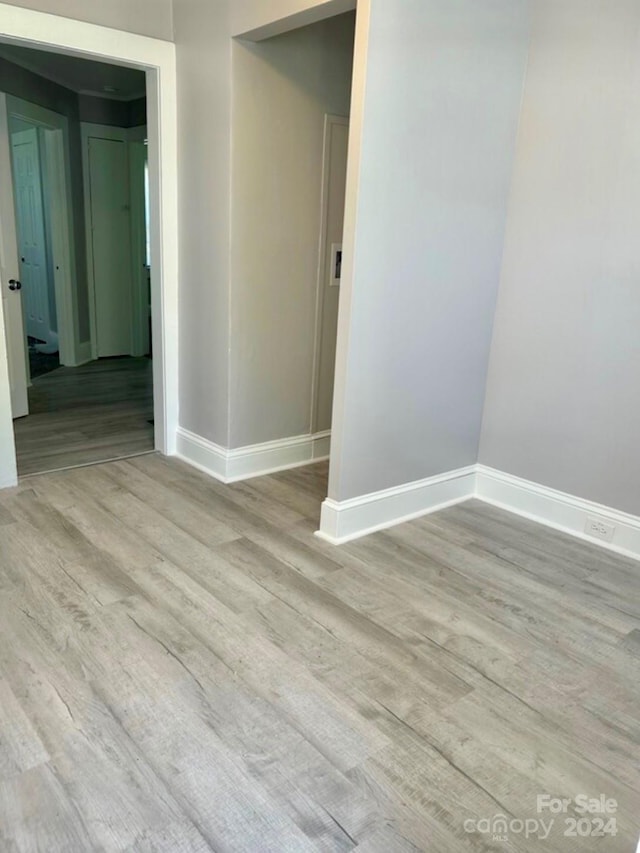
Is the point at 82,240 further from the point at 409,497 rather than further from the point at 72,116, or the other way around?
the point at 409,497

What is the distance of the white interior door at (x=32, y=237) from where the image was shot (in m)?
6.89

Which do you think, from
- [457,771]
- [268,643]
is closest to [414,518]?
[268,643]

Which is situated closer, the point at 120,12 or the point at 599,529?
the point at 599,529

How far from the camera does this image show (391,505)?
316 centimetres

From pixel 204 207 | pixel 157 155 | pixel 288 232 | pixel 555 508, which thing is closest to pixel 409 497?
pixel 555 508

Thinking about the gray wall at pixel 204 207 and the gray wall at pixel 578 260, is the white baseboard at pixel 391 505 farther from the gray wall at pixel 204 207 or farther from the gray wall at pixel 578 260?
the gray wall at pixel 204 207

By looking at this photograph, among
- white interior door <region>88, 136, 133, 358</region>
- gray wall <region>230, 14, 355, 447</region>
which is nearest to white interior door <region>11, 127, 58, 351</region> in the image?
white interior door <region>88, 136, 133, 358</region>

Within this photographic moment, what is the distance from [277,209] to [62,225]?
3489 mm

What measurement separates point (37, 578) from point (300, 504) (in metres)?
1.32

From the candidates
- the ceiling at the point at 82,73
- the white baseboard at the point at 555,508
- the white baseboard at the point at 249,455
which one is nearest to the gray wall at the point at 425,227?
the white baseboard at the point at 555,508

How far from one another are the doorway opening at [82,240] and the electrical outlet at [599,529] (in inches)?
111

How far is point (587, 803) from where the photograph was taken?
1630mm

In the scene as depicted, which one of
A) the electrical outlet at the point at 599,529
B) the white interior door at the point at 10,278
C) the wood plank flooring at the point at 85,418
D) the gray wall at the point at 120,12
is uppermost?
the gray wall at the point at 120,12

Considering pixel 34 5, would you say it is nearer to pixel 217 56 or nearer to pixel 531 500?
pixel 217 56
